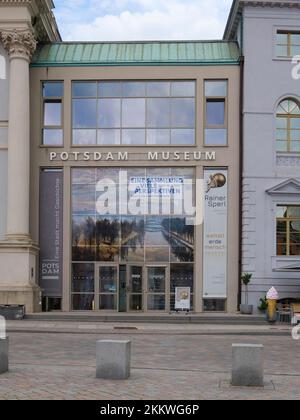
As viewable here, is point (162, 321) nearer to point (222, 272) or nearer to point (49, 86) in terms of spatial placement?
point (222, 272)

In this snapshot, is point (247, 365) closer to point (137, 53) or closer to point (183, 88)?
point (183, 88)

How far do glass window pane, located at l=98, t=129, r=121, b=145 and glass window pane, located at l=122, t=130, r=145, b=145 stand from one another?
10.6 inches

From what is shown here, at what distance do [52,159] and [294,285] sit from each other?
11933 millimetres

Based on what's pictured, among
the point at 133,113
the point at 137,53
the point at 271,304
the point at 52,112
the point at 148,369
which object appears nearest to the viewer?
the point at 148,369

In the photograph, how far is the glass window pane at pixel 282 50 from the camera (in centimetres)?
3281

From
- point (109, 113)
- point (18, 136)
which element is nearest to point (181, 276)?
point (109, 113)

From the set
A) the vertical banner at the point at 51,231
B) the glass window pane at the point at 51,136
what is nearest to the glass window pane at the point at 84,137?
the glass window pane at the point at 51,136

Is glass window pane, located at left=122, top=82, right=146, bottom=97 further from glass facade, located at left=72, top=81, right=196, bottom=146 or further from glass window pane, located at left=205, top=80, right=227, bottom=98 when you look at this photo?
glass window pane, located at left=205, top=80, right=227, bottom=98

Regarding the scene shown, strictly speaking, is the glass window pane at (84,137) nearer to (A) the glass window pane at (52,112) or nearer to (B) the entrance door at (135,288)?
(A) the glass window pane at (52,112)

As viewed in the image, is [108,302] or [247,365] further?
[108,302]

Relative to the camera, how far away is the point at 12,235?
31.0m

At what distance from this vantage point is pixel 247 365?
12.0 m

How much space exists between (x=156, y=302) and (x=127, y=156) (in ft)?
21.6
